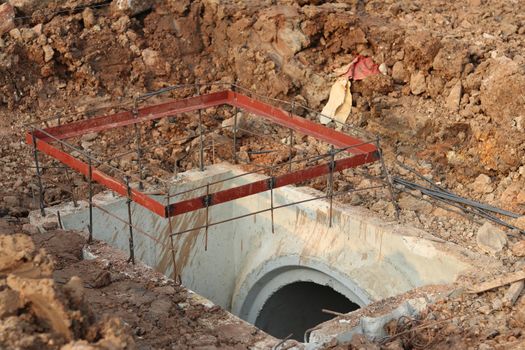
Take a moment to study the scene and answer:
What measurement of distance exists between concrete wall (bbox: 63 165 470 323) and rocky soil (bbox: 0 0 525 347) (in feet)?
1.62

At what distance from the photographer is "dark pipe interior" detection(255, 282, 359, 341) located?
37.6 feet

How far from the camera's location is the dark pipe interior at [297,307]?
37.6 ft

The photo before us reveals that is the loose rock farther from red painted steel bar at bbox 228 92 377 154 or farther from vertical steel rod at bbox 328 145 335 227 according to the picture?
vertical steel rod at bbox 328 145 335 227

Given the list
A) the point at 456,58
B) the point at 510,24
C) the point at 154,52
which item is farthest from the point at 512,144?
the point at 154,52

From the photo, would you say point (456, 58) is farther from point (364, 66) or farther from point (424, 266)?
point (424, 266)

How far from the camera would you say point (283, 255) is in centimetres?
1073

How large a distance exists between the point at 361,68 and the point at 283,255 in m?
3.16

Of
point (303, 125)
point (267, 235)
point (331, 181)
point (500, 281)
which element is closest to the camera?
point (500, 281)

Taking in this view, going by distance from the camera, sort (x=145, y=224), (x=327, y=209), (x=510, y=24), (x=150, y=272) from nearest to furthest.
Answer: (x=150, y=272) → (x=327, y=209) → (x=145, y=224) → (x=510, y=24)

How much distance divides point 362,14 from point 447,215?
4.22 meters

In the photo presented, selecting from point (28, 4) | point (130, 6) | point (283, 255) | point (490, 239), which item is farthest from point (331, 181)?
point (28, 4)

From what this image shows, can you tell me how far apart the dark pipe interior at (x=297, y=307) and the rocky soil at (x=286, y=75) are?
1.75 metres

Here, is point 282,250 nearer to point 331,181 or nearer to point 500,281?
point 331,181

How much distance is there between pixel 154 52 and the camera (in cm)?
1259
